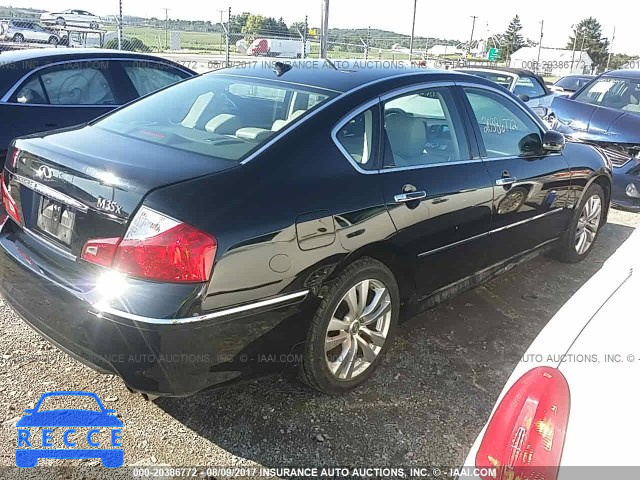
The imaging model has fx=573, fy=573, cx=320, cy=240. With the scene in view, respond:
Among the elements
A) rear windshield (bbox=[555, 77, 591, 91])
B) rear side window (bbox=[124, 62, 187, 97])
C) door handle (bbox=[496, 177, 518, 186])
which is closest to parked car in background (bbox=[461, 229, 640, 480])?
door handle (bbox=[496, 177, 518, 186])

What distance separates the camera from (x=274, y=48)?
99.7ft

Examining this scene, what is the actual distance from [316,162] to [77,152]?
105cm

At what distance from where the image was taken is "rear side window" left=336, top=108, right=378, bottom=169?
9.02 feet

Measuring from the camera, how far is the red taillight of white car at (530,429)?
1.29 metres

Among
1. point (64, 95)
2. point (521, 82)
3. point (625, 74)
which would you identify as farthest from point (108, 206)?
point (521, 82)

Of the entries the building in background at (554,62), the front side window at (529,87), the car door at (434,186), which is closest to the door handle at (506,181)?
the car door at (434,186)

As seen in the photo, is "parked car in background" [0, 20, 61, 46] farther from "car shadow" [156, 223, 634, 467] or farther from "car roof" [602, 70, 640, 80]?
"car shadow" [156, 223, 634, 467]

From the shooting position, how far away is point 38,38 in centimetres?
2630

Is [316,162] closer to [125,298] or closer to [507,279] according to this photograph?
[125,298]

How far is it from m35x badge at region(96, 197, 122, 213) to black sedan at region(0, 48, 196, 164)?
3.18 m

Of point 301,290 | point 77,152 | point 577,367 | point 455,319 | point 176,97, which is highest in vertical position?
point 176,97

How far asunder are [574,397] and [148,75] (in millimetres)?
5673

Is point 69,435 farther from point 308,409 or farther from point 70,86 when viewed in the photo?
point 70,86

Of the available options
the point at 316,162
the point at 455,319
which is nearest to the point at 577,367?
the point at 316,162
